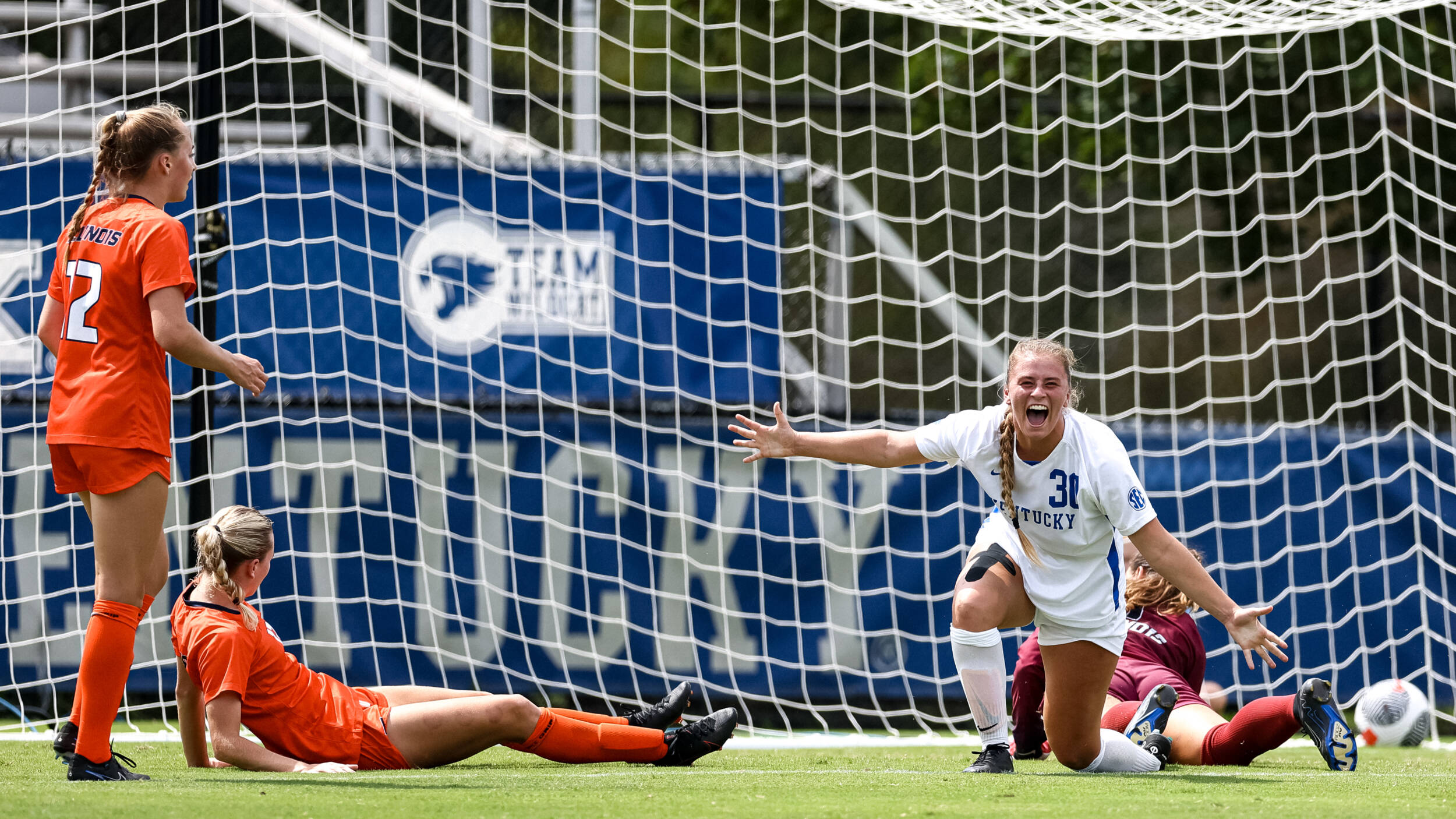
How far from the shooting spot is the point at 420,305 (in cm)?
705

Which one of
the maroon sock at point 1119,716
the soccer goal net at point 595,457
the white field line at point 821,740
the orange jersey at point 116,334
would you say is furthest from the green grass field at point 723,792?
the soccer goal net at point 595,457

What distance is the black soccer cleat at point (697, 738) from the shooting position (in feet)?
14.3

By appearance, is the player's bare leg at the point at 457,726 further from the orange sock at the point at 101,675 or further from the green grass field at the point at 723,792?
the orange sock at the point at 101,675

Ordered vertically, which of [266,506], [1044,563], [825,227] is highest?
[825,227]

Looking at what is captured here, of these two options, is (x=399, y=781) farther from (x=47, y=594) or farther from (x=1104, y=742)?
(x=47, y=594)

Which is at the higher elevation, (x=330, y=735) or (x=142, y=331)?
(x=142, y=331)

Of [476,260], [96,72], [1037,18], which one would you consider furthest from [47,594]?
[1037,18]

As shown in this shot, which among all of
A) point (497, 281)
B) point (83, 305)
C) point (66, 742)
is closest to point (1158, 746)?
point (66, 742)

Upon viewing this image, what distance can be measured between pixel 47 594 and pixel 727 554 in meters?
3.03

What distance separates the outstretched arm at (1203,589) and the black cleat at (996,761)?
67 centimetres

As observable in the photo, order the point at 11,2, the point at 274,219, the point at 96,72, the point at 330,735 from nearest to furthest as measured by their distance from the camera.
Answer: the point at 330,735 → the point at 274,219 → the point at 96,72 → the point at 11,2

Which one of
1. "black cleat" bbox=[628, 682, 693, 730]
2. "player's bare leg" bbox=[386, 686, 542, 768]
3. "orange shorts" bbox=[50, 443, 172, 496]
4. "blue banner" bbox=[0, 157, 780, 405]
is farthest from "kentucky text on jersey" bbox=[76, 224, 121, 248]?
"blue banner" bbox=[0, 157, 780, 405]

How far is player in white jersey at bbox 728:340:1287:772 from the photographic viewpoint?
13.2 ft

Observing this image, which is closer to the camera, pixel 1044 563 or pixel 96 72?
pixel 1044 563
